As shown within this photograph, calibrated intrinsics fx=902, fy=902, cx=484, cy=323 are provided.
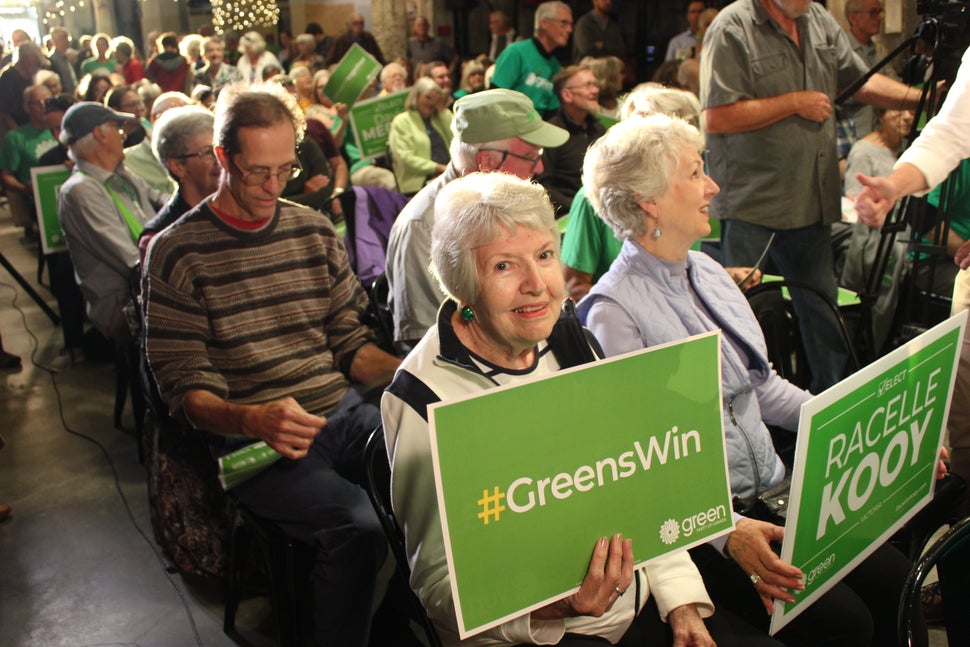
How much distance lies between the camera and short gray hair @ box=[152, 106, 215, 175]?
3188mm

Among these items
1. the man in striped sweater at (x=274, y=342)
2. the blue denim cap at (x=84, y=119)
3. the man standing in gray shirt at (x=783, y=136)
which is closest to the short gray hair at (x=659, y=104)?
the man standing in gray shirt at (x=783, y=136)

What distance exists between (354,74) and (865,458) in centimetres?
560

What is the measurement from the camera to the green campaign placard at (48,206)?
4574 millimetres

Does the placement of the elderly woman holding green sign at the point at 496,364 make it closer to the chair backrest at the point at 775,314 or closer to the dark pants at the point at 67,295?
the chair backrest at the point at 775,314

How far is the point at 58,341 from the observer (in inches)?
230

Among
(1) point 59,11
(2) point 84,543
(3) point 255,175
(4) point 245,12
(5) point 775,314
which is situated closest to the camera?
(3) point 255,175

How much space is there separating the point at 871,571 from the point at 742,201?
1749 mm

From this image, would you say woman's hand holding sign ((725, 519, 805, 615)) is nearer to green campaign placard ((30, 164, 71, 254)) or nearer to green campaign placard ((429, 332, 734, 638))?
green campaign placard ((429, 332, 734, 638))

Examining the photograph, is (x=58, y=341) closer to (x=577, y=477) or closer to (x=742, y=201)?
(x=742, y=201)

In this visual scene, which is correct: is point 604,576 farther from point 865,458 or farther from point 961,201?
point 961,201

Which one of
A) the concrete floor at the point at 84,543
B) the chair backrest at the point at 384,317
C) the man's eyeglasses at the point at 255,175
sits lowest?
the concrete floor at the point at 84,543

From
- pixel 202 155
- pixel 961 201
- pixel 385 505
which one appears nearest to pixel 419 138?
pixel 202 155

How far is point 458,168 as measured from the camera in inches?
122

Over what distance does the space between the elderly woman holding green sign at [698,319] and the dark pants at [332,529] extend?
76 cm
